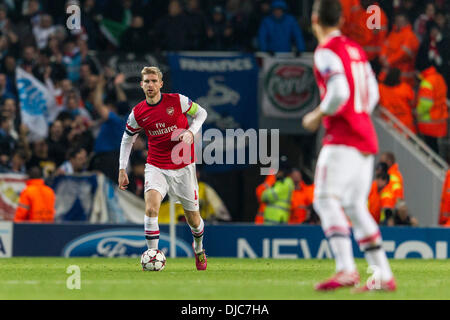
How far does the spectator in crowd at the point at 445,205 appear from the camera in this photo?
16812 millimetres

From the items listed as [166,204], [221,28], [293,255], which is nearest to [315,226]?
[293,255]

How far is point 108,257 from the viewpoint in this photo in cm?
1617

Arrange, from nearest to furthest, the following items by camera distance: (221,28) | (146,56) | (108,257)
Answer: (108,257) → (146,56) → (221,28)

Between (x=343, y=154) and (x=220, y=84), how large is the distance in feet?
37.0

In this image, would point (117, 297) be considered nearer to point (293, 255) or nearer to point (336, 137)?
point (336, 137)

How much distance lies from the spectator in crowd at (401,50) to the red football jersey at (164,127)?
815 cm

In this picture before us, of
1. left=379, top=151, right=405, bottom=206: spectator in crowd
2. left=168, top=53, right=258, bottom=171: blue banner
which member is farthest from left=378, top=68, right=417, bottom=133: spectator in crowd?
left=379, top=151, right=405, bottom=206: spectator in crowd

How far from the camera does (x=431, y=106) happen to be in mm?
19391

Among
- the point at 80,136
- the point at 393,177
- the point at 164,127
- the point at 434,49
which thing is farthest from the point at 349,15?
the point at 164,127

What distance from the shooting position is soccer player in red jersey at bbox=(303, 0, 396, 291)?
26.4 feet

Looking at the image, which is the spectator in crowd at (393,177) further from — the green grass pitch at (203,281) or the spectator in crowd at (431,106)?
the green grass pitch at (203,281)

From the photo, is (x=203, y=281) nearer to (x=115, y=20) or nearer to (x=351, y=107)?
(x=351, y=107)

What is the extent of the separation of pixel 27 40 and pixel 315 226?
6917 millimetres

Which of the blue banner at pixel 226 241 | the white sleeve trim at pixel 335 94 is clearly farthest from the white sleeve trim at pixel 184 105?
the blue banner at pixel 226 241
